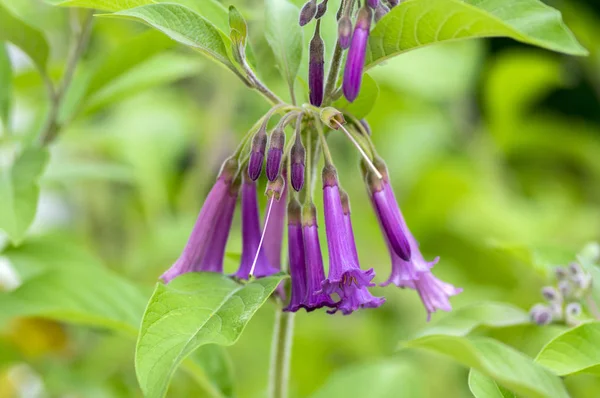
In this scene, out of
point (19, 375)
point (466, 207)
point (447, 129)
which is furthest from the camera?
point (447, 129)

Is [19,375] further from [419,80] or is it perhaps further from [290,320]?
[419,80]

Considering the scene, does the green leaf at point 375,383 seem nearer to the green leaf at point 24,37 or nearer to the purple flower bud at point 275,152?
the purple flower bud at point 275,152

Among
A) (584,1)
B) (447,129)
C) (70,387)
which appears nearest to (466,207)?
(447,129)

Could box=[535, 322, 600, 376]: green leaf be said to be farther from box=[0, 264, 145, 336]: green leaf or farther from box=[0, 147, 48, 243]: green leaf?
box=[0, 147, 48, 243]: green leaf

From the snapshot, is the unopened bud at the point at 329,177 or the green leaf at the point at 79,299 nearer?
the unopened bud at the point at 329,177

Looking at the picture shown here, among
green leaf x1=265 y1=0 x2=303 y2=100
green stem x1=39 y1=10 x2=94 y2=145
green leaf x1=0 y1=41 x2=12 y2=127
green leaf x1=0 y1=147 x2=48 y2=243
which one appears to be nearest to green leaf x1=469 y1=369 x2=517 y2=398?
green leaf x1=265 y1=0 x2=303 y2=100

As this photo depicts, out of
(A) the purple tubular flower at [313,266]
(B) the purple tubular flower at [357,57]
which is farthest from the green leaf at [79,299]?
(B) the purple tubular flower at [357,57]

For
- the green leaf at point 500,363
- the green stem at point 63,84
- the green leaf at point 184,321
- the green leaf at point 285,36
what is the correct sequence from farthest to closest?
the green stem at point 63,84, the green leaf at point 285,36, the green leaf at point 184,321, the green leaf at point 500,363
